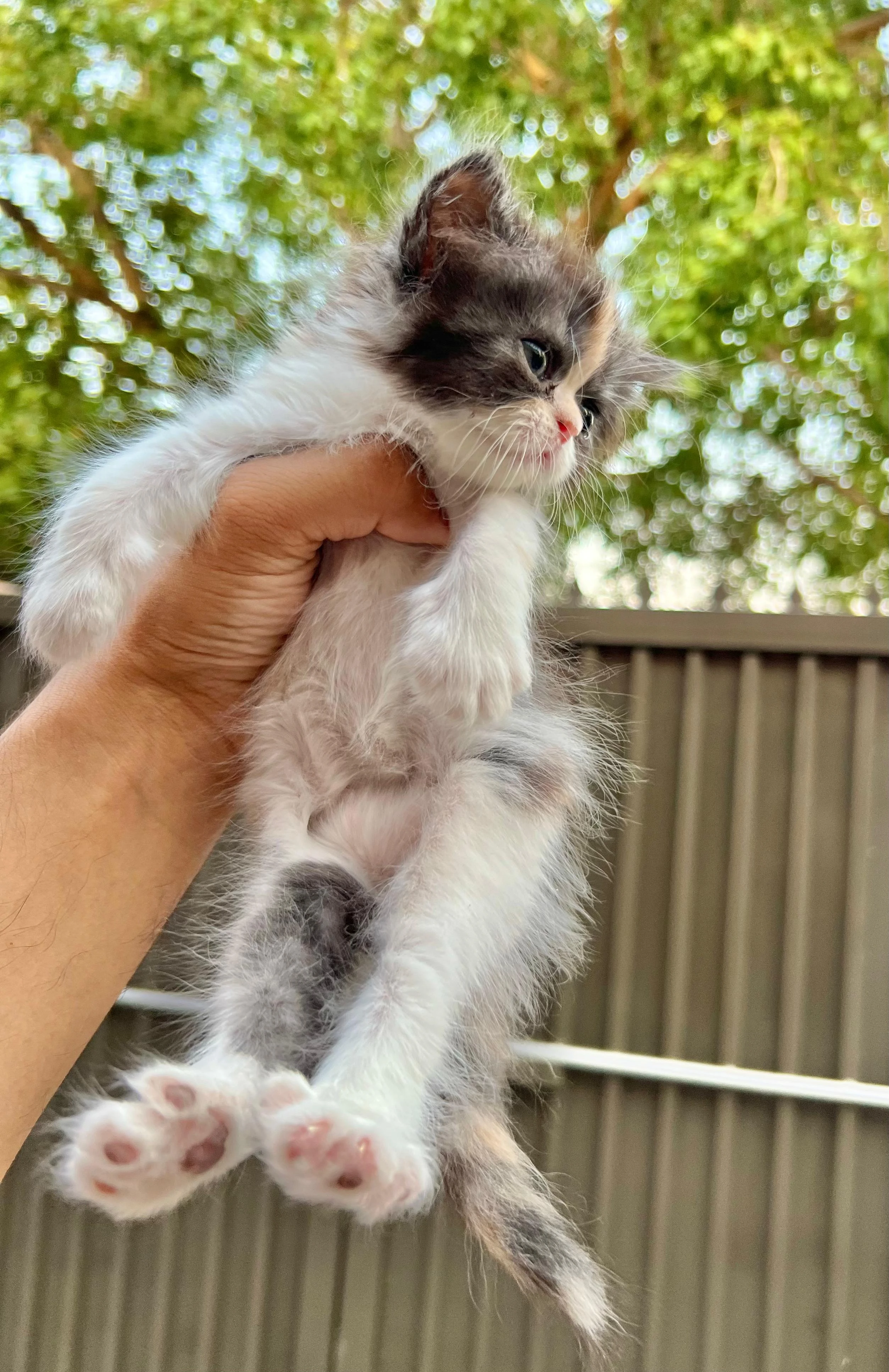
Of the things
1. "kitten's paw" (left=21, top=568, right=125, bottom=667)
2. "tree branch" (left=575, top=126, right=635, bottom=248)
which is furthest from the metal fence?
"tree branch" (left=575, top=126, right=635, bottom=248)

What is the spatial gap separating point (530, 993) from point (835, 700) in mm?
1493

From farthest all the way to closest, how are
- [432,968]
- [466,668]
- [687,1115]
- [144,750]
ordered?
[687,1115] < [144,750] < [432,968] < [466,668]

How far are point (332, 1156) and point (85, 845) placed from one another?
62 cm

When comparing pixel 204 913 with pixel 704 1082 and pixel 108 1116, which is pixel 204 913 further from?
pixel 704 1082

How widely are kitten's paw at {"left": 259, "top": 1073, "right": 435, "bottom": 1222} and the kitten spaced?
75 millimetres

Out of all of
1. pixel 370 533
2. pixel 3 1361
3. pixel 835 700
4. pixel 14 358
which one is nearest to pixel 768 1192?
pixel 835 700

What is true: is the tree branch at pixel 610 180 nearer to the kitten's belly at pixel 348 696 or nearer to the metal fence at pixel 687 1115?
the metal fence at pixel 687 1115

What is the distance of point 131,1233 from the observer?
2.89 meters

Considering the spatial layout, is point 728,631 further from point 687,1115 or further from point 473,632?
point 473,632

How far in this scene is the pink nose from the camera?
1335 millimetres

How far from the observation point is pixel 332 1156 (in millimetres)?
923

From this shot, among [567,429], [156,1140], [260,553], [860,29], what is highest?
[860,29]

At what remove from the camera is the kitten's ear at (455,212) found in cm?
140

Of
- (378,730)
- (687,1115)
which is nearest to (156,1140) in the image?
(378,730)
